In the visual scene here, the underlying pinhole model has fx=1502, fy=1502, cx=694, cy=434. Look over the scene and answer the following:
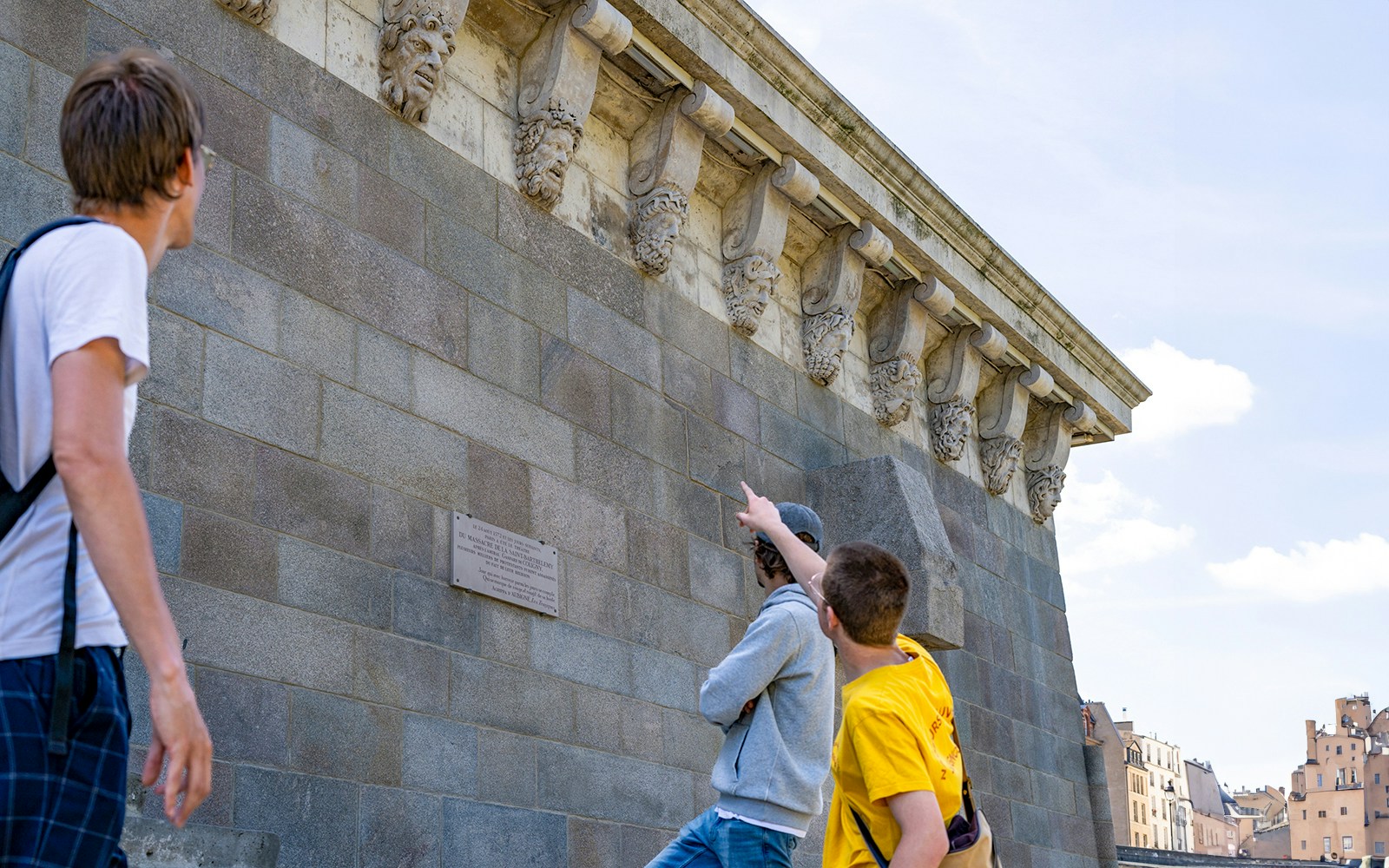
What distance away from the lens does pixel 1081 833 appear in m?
12.1

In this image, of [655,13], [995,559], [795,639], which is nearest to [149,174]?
[795,639]

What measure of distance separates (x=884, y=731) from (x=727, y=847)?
0.98m

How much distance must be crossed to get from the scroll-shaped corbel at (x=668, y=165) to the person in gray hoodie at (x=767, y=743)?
149 inches

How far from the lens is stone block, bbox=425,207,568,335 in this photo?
21.7 ft

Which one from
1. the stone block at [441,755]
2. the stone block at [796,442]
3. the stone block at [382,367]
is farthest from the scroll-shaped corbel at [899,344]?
the stone block at [441,755]

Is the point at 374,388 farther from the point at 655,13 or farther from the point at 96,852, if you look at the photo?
the point at 96,852

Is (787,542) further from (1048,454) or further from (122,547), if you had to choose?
(1048,454)

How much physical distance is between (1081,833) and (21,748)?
1125 cm

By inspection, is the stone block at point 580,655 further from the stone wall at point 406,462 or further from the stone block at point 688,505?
the stone block at point 688,505

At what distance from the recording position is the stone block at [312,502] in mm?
5395

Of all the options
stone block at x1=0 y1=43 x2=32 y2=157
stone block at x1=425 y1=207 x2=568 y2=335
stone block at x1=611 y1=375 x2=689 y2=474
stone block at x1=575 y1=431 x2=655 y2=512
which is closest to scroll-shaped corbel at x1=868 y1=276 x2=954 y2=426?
stone block at x1=611 y1=375 x2=689 y2=474

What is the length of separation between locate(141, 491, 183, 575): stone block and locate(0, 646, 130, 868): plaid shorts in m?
2.89

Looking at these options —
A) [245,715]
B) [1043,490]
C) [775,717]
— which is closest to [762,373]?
[1043,490]

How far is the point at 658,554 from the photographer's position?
24.9 feet
